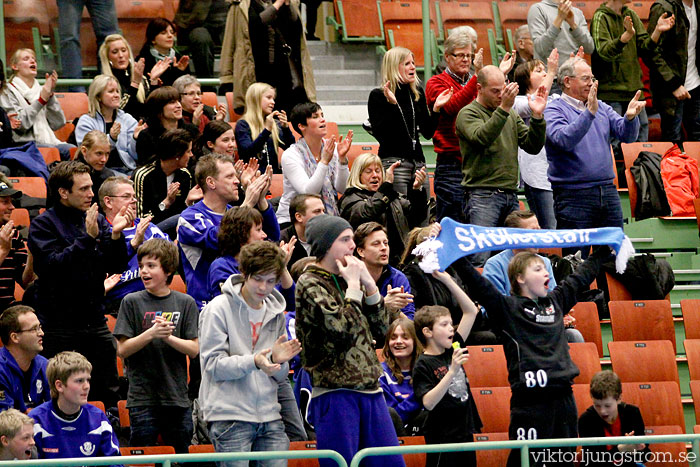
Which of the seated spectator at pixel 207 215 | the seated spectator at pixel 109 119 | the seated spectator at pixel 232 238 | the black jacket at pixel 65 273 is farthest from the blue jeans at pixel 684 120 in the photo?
the black jacket at pixel 65 273

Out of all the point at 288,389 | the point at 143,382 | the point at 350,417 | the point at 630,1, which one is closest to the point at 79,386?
the point at 143,382

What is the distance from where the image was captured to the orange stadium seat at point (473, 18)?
1133cm

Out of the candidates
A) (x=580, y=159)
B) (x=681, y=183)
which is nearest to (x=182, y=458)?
(x=580, y=159)

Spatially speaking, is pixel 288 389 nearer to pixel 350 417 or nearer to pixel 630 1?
pixel 350 417

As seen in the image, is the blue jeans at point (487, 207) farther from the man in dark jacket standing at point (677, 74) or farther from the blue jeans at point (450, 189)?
the man in dark jacket standing at point (677, 74)

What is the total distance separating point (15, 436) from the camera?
18.4 feet

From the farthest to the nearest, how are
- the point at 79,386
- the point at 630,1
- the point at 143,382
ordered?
the point at 630,1 → the point at 143,382 → the point at 79,386

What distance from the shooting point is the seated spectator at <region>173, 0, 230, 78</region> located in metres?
11.2

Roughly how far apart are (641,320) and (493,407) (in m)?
1.63

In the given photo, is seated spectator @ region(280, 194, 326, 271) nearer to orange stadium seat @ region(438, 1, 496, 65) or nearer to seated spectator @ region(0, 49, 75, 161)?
seated spectator @ region(0, 49, 75, 161)

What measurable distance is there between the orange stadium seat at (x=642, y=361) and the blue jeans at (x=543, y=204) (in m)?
1.64

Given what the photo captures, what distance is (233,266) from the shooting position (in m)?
6.37

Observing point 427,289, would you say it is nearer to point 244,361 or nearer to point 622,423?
point 622,423

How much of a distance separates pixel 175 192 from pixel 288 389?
2382 mm
